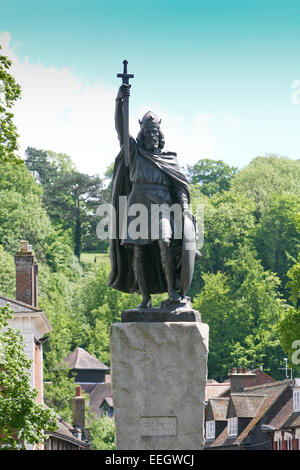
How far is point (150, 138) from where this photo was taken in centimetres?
1806

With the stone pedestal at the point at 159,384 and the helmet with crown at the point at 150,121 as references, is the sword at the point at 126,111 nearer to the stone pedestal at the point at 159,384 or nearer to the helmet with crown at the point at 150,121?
the helmet with crown at the point at 150,121

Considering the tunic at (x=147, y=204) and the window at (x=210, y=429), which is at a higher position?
the tunic at (x=147, y=204)

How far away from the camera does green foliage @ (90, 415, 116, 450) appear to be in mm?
83325

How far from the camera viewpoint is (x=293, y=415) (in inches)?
2532

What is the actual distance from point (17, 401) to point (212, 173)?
11646cm

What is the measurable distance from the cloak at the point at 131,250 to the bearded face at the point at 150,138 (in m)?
0.11


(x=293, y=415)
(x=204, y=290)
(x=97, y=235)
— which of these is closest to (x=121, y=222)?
(x=293, y=415)

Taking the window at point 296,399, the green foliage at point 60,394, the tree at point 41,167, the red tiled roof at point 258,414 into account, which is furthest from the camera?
the tree at point 41,167

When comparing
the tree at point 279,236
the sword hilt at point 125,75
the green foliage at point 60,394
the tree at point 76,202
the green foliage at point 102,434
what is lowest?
the green foliage at point 102,434

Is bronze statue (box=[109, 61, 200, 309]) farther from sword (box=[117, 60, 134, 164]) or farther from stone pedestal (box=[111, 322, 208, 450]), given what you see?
stone pedestal (box=[111, 322, 208, 450])

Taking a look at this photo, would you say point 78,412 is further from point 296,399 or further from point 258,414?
point 296,399

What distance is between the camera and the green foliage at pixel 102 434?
83325mm

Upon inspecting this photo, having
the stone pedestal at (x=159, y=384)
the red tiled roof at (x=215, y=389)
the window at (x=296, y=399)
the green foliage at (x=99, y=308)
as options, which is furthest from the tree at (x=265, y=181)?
the stone pedestal at (x=159, y=384)
